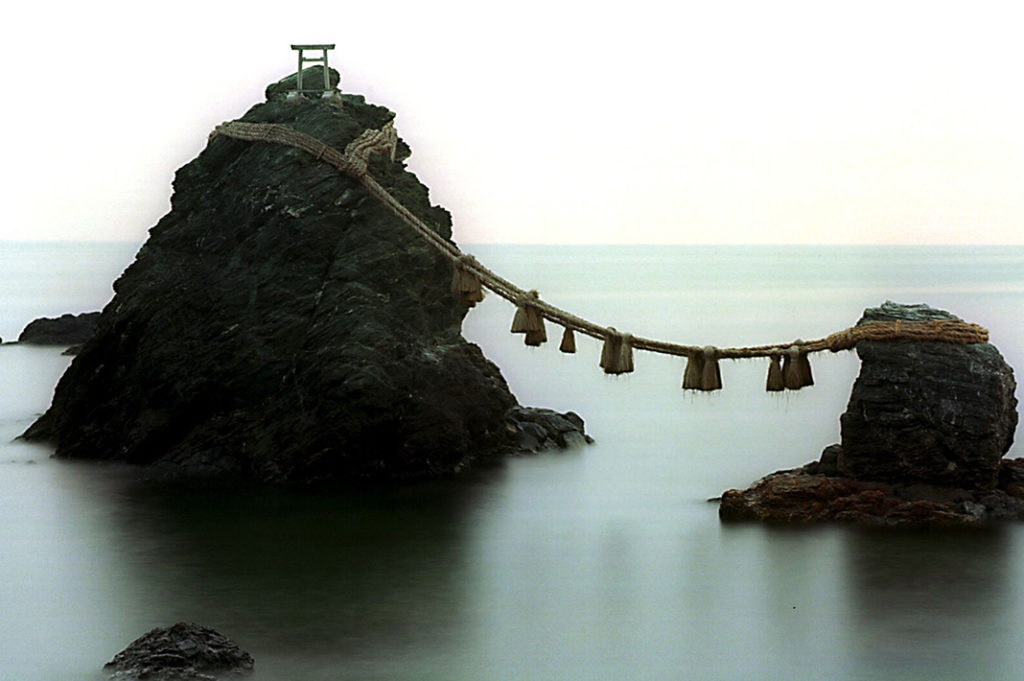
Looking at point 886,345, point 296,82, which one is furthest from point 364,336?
point 886,345

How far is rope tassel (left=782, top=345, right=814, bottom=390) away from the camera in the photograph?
19.8m

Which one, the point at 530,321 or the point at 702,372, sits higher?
the point at 530,321

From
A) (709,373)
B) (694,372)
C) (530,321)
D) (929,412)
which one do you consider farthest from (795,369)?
(530,321)

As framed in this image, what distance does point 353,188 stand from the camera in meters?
22.4

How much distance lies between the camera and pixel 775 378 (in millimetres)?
19938

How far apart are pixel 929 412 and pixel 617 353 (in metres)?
3.48

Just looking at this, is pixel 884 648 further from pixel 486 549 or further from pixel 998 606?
pixel 486 549

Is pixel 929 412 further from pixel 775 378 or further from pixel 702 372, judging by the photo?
pixel 702 372

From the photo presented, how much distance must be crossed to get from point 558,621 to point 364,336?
585 centimetres

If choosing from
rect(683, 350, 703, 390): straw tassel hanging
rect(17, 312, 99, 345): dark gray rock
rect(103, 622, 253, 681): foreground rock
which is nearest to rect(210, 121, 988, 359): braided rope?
rect(683, 350, 703, 390): straw tassel hanging

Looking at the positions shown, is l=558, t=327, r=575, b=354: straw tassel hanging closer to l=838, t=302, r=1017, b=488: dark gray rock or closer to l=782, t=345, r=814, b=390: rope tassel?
l=782, t=345, r=814, b=390: rope tassel

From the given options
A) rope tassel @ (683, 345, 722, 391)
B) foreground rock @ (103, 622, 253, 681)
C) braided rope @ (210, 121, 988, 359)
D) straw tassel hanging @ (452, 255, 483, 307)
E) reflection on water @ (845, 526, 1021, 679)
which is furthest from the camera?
straw tassel hanging @ (452, 255, 483, 307)

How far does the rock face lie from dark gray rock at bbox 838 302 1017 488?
5.18 meters

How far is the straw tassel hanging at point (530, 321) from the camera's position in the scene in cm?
2091
